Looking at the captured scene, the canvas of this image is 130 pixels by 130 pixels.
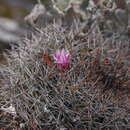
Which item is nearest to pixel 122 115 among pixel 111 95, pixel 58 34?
pixel 111 95

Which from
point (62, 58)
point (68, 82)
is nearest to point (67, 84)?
point (68, 82)

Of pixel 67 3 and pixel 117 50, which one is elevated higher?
pixel 67 3

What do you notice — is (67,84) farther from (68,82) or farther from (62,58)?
(62,58)

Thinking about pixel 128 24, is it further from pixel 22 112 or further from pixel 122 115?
pixel 22 112

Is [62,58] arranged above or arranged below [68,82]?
above

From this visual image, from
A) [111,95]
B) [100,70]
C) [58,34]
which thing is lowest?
[111,95]
